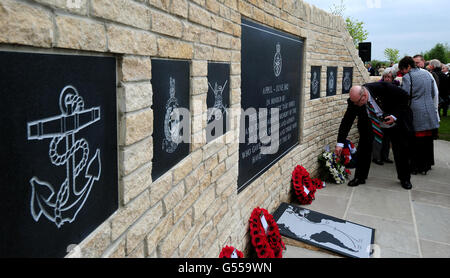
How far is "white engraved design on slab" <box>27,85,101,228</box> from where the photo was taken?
103 centimetres

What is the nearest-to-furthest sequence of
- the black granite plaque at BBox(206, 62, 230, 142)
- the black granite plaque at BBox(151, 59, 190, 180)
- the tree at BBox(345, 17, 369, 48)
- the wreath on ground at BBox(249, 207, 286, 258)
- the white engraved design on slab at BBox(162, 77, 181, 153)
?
the black granite plaque at BBox(151, 59, 190, 180)
the white engraved design on slab at BBox(162, 77, 181, 153)
the black granite plaque at BBox(206, 62, 230, 142)
the wreath on ground at BBox(249, 207, 286, 258)
the tree at BBox(345, 17, 369, 48)

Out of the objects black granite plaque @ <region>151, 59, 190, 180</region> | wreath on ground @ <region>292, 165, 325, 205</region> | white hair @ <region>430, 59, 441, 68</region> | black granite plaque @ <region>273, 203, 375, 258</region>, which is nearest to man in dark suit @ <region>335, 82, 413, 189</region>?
wreath on ground @ <region>292, 165, 325, 205</region>

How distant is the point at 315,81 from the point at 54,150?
5075 mm

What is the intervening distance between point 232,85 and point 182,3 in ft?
3.71

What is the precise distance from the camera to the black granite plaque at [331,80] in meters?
6.24

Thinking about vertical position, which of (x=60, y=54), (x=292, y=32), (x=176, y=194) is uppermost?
(x=292, y=32)

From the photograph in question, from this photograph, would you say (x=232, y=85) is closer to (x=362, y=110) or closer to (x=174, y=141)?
(x=174, y=141)

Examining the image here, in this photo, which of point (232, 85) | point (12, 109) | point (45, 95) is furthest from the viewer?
point (232, 85)

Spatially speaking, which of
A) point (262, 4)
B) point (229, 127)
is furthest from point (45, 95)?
point (262, 4)

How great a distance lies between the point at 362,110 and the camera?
5.49m

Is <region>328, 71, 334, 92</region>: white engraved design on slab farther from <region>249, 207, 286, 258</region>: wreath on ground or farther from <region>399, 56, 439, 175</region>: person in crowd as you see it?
<region>249, 207, 286, 258</region>: wreath on ground

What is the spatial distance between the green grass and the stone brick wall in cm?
797

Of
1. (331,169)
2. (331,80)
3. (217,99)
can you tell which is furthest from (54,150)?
(331,80)

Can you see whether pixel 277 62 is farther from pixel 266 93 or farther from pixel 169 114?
pixel 169 114
